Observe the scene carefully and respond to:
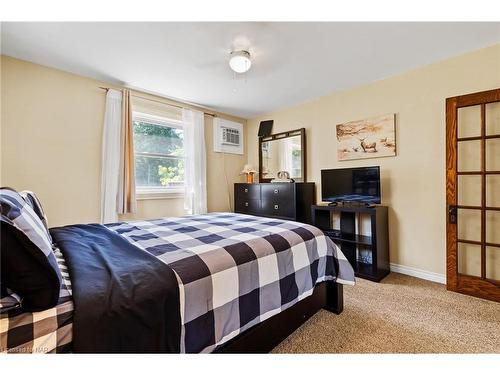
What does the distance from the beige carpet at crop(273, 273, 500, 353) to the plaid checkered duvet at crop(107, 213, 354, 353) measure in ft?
1.03

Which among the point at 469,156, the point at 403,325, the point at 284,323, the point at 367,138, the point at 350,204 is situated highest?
the point at 367,138

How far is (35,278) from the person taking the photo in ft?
2.43

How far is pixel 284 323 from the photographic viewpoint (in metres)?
1.50

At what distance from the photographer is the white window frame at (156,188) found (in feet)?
10.4

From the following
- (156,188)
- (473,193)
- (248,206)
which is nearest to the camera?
(473,193)

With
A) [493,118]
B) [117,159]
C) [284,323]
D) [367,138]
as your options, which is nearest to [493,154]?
[493,118]

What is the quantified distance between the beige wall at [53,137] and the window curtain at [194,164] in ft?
2.96

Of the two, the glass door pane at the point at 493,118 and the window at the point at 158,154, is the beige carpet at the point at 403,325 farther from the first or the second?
the window at the point at 158,154

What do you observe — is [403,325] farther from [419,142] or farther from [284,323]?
[419,142]

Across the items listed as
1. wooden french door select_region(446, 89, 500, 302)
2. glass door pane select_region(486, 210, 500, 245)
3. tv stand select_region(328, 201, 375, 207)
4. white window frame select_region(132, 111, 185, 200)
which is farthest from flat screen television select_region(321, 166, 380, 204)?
white window frame select_region(132, 111, 185, 200)

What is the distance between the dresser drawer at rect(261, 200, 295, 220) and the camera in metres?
3.30

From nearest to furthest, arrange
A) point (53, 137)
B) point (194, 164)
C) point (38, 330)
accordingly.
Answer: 1. point (38, 330)
2. point (53, 137)
3. point (194, 164)

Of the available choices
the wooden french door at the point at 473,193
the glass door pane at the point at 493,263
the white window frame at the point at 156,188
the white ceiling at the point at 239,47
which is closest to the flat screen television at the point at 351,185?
the wooden french door at the point at 473,193

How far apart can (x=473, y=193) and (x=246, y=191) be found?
277 centimetres
